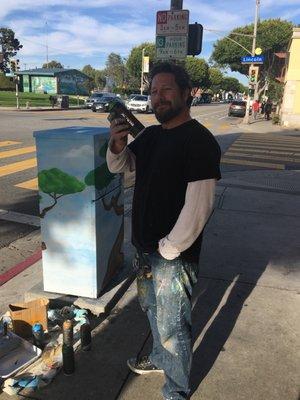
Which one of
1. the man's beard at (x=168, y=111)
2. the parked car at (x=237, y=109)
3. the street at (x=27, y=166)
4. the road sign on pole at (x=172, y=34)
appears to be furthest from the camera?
the parked car at (x=237, y=109)

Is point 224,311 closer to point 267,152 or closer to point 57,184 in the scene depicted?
point 57,184

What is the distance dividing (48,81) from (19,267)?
76.2 metres

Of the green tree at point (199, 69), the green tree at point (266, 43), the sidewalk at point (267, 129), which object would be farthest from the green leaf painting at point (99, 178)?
the green tree at point (199, 69)

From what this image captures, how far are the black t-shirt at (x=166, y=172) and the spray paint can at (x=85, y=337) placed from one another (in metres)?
0.93

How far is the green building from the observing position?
7462 centimetres

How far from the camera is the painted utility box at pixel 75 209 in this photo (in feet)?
11.1

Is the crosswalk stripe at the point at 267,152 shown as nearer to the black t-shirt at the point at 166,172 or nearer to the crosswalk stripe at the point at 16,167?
the crosswalk stripe at the point at 16,167

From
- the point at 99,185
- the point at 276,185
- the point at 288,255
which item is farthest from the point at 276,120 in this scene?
the point at 99,185

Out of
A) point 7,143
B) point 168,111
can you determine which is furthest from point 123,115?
point 7,143

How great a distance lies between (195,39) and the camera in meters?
7.77

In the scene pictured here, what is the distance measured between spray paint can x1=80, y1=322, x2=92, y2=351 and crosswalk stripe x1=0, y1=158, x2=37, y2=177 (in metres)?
6.94

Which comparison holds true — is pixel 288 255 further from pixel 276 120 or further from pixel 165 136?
pixel 276 120

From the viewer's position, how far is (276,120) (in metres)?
31.4

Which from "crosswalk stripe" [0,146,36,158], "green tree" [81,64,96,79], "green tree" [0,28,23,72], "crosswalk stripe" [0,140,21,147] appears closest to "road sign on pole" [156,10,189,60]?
"crosswalk stripe" [0,146,36,158]
